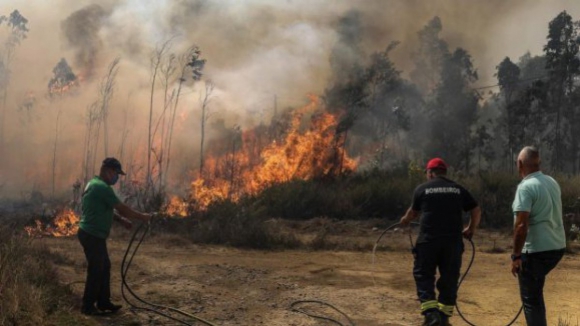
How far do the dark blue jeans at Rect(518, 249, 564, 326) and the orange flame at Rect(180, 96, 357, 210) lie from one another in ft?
43.5

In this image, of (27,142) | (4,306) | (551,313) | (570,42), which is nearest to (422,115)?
(570,42)

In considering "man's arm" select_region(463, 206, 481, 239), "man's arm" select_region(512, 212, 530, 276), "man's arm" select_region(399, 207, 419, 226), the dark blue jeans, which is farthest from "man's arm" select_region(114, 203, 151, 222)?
the dark blue jeans

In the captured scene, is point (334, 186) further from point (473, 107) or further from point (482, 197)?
point (473, 107)

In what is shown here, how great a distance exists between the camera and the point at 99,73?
27469mm

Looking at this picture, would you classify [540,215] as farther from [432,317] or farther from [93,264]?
[93,264]

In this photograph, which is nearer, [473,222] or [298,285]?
[473,222]

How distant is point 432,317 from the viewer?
188 inches

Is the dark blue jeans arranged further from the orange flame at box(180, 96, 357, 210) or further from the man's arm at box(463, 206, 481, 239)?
the orange flame at box(180, 96, 357, 210)

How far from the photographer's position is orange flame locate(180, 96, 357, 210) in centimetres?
1853

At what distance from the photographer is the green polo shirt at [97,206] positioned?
5.20 metres

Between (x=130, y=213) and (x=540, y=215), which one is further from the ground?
(x=540, y=215)

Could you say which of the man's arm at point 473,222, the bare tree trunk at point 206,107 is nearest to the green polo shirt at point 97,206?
the man's arm at point 473,222

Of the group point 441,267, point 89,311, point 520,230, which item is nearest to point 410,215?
point 441,267

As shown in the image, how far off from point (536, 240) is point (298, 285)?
3.86m
